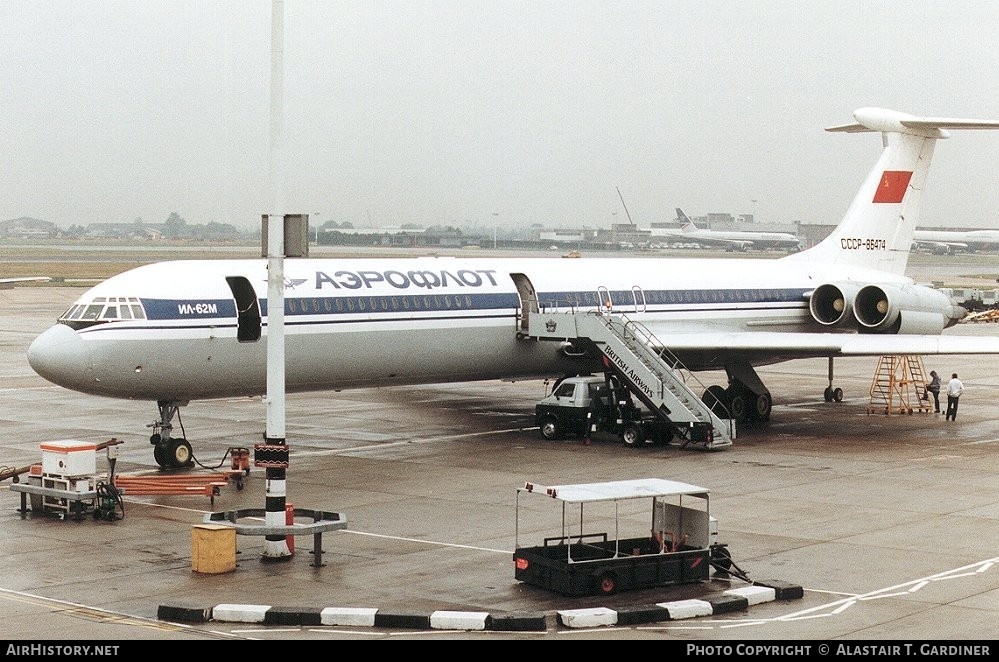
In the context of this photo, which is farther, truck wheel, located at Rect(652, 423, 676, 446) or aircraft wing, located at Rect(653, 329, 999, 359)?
aircraft wing, located at Rect(653, 329, 999, 359)

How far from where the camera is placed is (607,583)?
17.4 meters

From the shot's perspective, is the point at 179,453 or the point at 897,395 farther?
the point at 897,395

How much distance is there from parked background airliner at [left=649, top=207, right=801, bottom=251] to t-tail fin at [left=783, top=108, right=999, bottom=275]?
107020 mm

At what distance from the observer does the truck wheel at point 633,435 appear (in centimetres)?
3150

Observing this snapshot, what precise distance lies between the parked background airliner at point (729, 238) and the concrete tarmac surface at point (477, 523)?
112 metres

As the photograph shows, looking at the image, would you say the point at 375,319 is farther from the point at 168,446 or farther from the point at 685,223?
the point at 685,223

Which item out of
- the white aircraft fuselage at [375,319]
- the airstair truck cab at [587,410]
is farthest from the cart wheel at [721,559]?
the airstair truck cab at [587,410]

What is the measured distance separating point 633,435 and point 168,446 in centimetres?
1054

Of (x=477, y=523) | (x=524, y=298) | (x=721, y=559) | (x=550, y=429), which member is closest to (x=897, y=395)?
(x=524, y=298)

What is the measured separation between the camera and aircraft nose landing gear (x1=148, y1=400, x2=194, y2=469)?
91.8ft

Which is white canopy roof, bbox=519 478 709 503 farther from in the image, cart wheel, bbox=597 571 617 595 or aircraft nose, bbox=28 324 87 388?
aircraft nose, bbox=28 324 87 388

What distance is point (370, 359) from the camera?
3030cm

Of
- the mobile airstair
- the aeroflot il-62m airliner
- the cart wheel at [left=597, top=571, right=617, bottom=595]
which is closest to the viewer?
the cart wheel at [left=597, top=571, right=617, bottom=595]

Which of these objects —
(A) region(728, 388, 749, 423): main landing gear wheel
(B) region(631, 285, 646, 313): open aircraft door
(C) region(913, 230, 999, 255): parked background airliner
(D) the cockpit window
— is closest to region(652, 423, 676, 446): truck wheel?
(B) region(631, 285, 646, 313): open aircraft door
